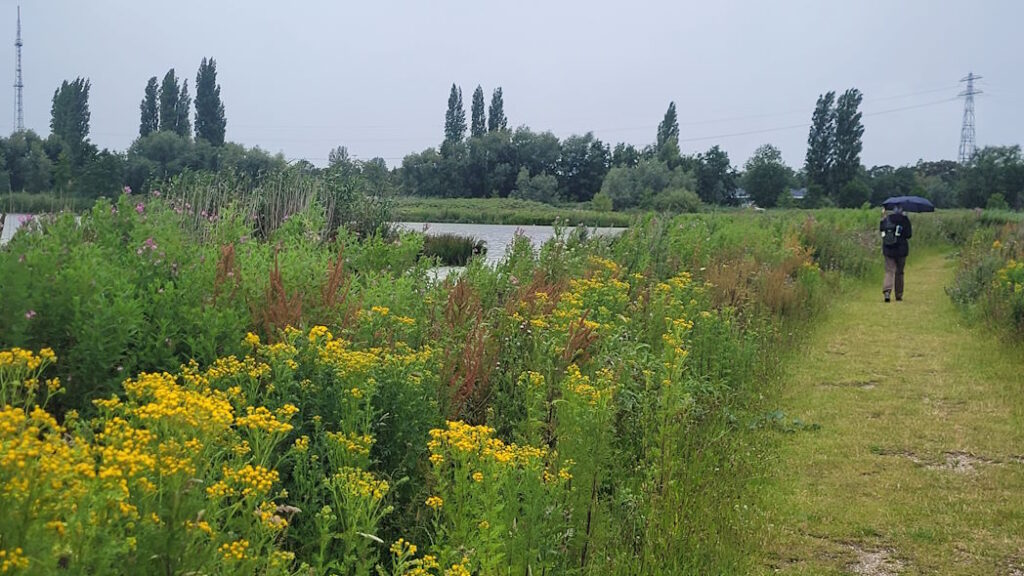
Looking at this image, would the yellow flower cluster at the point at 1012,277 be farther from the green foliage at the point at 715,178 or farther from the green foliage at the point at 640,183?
the green foliage at the point at 715,178

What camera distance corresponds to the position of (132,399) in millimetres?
2434

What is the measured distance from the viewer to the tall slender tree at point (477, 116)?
262 feet

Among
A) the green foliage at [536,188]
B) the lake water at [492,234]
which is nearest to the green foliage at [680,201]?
the lake water at [492,234]

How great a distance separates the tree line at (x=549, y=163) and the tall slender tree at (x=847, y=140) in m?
0.08

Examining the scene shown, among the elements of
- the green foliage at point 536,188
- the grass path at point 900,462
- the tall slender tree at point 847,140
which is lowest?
the grass path at point 900,462

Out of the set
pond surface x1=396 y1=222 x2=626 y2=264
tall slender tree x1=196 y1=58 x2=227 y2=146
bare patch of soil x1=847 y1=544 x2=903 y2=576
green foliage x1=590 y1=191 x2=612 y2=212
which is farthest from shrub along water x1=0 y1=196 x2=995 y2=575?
tall slender tree x1=196 y1=58 x2=227 y2=146

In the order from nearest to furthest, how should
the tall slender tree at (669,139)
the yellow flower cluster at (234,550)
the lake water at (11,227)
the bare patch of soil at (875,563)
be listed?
the yellow flower cluster at (234,550), the bare patch of soil at (875,563), the lake water at (11,227), the tall slender tree at (669,139)

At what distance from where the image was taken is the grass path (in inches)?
166

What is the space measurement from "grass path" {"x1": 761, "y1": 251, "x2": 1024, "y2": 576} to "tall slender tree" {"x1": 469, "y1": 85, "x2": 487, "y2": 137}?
72.2m

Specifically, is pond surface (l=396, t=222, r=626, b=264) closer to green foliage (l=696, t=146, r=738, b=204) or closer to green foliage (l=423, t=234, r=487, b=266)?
green foliage (l=423, t=234, r=487, b=266)

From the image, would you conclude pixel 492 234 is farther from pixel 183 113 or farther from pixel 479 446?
pixel 183 113

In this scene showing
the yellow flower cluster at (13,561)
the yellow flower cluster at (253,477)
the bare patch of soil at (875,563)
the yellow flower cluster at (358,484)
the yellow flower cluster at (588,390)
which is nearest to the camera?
the yellow flower cluster at (13,561)

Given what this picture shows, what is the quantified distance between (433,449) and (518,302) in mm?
2812

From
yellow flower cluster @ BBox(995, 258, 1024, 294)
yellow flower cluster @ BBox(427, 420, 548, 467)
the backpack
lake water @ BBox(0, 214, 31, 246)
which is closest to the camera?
yellow flower cluster @ BBox(427, 420, 548, 467)
